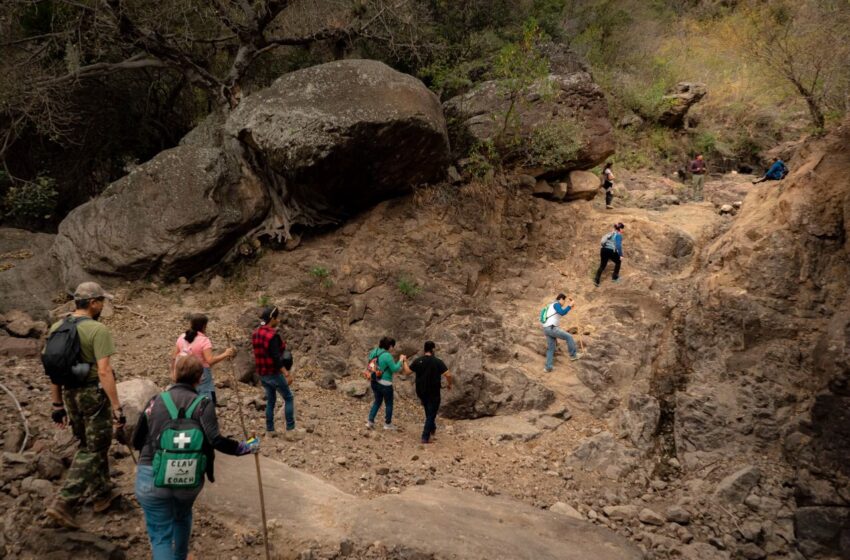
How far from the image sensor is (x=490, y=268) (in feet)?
38.7

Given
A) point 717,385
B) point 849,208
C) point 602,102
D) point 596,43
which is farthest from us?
point 596,43

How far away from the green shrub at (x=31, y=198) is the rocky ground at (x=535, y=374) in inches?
160

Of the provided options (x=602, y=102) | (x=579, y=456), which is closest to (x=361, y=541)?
(x=579, y=456)

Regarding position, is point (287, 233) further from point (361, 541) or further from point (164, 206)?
point (361, 541)

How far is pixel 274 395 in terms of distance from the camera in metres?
6.81

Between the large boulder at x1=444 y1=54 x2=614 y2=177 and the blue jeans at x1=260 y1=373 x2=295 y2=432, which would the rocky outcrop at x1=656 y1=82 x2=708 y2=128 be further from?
the blue jeans at x1=260 y1=373 x2=295 y2=432

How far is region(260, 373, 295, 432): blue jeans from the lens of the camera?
6594 mm

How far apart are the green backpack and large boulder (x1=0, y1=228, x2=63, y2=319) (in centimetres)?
750

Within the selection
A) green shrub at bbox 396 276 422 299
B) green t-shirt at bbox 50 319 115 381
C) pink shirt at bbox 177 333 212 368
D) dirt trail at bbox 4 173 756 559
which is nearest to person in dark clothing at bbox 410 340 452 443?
dirt trail at bbox 4 173 756 559

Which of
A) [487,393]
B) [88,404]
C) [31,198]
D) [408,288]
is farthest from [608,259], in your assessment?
[31,198]

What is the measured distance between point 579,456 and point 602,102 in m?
9.35

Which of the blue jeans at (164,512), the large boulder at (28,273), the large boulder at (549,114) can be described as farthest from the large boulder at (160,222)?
the blue jeans at (164,512)

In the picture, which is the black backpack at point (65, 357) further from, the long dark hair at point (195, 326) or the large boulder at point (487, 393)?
the large boulder at point (487, 393)

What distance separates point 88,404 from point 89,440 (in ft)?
1.00
